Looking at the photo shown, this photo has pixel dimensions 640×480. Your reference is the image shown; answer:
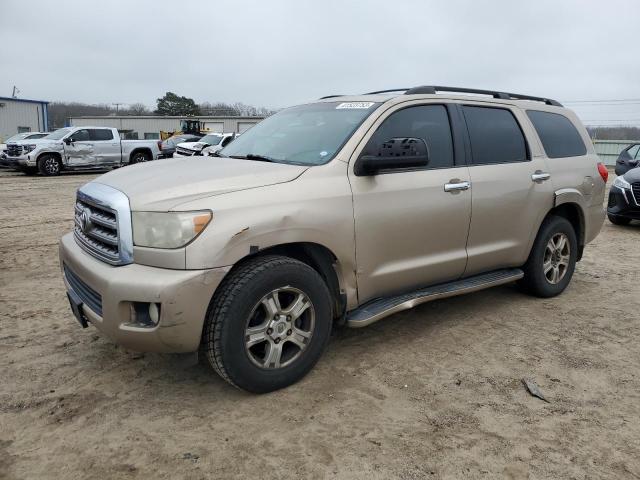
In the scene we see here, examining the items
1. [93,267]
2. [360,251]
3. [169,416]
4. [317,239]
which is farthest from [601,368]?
[93,267]

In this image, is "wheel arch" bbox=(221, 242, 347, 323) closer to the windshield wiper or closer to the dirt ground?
the dirt ground

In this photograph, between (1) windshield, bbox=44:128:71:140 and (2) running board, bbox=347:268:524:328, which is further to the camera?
(1) windshield, bbox=44:128:71:140

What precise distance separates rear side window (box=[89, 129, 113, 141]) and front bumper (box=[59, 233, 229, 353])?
1801 centimetres

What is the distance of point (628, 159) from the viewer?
678 inches

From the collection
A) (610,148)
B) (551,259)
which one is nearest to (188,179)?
(551,259)

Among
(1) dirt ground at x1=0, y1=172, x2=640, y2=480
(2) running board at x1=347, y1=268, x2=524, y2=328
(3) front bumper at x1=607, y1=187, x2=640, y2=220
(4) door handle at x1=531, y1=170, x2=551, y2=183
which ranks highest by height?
(4) door handle at x1=531, y1=170, x2=551, y2=183

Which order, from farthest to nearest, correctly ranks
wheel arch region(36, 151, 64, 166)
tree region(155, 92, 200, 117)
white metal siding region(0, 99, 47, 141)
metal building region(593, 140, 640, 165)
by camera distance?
tree region(155, 92, 200, 117), white metal siding region(0, 99, 47, 141), metal building region(593, 140, 640, 165), wheel arch region(36, 151, 64, 166)

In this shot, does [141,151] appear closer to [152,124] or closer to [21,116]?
[21,116]

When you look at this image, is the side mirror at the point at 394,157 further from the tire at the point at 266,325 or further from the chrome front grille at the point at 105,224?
the chrome front grille at the point at 105,224

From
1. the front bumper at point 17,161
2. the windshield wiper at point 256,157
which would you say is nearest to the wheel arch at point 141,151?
the front bumper at point 17,161

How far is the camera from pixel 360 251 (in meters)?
3.51

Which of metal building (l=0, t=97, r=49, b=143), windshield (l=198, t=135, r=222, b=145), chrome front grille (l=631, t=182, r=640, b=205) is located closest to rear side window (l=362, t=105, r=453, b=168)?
chrome front grille (l=631, t=182, r=640, b=205)

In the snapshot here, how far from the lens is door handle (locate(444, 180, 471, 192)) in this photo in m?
3.97

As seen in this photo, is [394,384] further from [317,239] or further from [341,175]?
[341,175]
